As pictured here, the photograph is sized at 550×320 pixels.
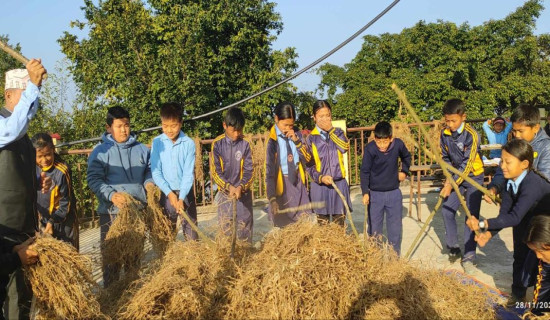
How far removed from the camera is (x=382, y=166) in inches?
169

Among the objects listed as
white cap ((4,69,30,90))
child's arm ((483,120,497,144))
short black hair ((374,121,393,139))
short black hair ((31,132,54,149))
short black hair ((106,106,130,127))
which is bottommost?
child's arm ((483,120,497,144))

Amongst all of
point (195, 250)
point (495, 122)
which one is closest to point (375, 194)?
point (195, 250)

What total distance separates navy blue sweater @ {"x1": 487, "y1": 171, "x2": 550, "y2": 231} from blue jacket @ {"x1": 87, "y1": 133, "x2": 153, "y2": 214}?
3.00 metres

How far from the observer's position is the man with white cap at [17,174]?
2.42m

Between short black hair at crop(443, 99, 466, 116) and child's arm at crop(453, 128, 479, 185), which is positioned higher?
short black hair at crop(443, 99, 466, 116)

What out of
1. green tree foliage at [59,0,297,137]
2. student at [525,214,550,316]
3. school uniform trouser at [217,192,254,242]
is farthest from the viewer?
green tree foliage at [59,0,297,137]

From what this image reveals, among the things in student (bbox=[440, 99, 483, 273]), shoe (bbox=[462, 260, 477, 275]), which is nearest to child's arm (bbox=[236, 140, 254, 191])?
student (bbox=[440, 99, 483, 273])

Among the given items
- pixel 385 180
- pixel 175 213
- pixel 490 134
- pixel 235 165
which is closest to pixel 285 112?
pixel 235 165

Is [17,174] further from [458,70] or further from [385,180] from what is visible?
[458,70]

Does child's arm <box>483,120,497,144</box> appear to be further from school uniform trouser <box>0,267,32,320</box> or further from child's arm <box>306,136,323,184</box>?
school uniform trouser <box>0,267,32,320</box>

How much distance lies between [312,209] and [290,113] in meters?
1.05

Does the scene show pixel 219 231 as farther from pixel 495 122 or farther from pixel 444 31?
pixel 444 31

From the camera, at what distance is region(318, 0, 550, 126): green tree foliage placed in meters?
19.3

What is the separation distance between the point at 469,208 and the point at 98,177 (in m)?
3.78
